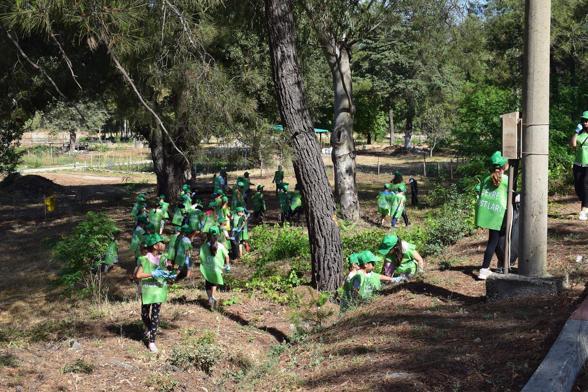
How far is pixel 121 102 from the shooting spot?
16.0 meters

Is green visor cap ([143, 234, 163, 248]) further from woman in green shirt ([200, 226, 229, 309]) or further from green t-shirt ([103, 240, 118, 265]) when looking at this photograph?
green t-shirt ([103, 240, 118, 265])

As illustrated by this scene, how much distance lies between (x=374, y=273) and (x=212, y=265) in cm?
251

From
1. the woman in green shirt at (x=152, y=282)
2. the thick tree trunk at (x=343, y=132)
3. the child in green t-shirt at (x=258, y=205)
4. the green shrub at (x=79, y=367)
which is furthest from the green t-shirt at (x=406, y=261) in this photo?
the child in green t-shirt at (x=258, y=205)

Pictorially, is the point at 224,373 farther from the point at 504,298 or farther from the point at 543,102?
the point at 543,102

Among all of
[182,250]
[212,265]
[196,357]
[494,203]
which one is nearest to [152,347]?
[196,357]

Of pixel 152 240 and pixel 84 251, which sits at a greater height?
pixel 152 240

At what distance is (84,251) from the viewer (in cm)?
1216

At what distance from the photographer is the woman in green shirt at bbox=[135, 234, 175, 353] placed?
7.57 m

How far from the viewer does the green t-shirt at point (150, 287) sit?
7559 millimetres

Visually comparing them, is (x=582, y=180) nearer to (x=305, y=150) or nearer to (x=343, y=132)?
(x=305, y=150)

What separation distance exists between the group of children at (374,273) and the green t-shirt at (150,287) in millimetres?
2331

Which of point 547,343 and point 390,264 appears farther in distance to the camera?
point 390,264

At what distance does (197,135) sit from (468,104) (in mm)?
11464

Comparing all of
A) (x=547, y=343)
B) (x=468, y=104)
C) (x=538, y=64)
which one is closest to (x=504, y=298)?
(x=547, y=343)
